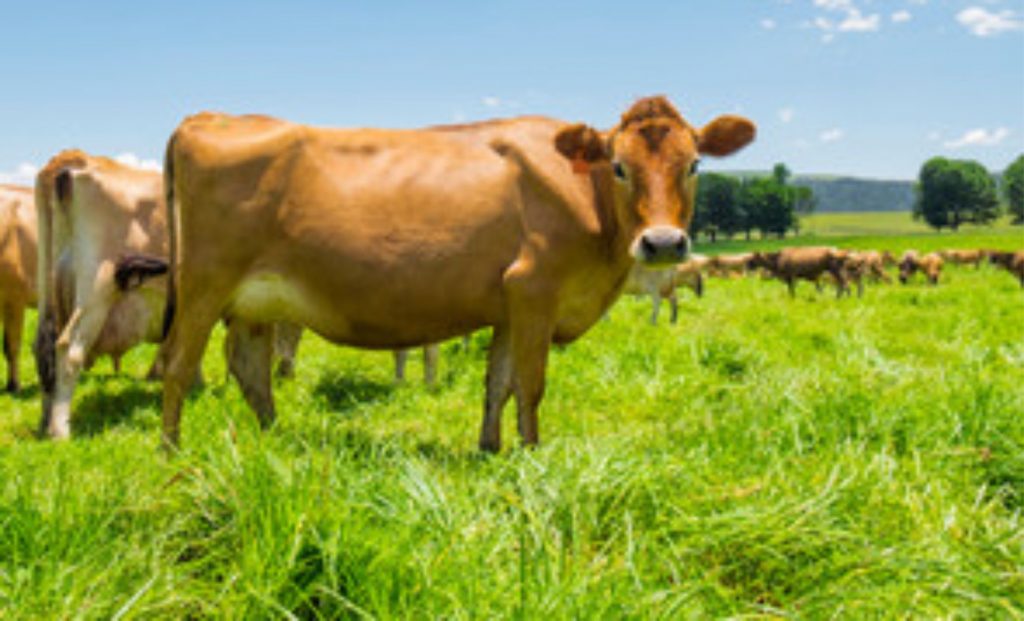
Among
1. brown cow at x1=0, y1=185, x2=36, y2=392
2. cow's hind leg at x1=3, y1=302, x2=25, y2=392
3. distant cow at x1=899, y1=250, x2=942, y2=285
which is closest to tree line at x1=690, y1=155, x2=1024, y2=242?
distant cow at x1=899, y1=250, x2=942, y2=285

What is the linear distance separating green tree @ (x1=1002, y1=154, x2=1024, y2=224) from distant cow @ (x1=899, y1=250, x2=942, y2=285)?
356 feet

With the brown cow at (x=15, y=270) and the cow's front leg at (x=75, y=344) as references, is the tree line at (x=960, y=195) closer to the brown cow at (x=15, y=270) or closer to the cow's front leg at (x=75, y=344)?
the brown cow at (x=15, y=270)

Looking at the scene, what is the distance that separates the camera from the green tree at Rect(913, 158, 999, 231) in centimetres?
11681

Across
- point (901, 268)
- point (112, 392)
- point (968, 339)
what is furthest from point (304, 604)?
point (901, 268)

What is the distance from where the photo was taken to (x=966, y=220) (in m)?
Result: 119

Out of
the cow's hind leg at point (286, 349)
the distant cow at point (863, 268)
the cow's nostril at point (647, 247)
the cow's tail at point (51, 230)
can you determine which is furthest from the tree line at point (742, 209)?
the cow's nostril at point (647, 247)

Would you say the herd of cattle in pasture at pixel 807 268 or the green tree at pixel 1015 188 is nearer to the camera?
the herd of cattle in pasture at pixel 807 268

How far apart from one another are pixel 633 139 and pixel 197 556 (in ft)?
9.53

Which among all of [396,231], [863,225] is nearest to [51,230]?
[396,231]

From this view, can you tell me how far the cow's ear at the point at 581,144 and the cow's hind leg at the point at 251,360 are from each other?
7.62 ft

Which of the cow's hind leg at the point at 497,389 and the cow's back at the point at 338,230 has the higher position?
the cow's back at the point at 338,230

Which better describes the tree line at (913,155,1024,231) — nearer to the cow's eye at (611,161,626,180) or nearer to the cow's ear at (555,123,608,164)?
the cow's ear at (555,123,608,164)

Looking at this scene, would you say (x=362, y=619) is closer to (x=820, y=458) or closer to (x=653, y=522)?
(x=653, y=522)

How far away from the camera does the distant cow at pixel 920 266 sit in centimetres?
3238
